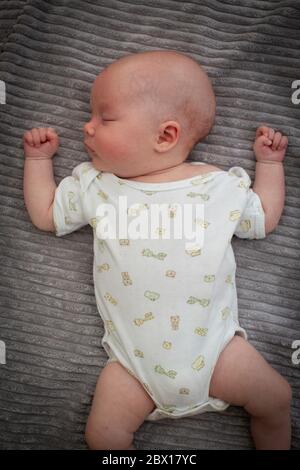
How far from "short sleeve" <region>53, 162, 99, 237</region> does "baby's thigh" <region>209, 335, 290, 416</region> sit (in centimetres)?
49

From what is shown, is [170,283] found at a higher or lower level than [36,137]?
lower

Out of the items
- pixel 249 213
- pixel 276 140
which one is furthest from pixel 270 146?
pixel 249 213

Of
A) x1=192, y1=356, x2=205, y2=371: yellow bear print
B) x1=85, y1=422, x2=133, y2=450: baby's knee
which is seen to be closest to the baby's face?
x1=192, y1=356, x2=205, y2=371: yellow bear print

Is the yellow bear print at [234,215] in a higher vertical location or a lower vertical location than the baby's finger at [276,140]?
lower

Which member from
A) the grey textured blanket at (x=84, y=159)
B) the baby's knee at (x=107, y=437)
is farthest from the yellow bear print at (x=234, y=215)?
the baby's knee at (x=107, y=437)

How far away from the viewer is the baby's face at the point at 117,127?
1369mm

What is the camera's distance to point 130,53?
5.08 ft

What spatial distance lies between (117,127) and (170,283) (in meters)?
0.39

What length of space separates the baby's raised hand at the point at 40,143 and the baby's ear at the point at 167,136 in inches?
11.5

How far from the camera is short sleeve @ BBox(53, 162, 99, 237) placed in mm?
1458

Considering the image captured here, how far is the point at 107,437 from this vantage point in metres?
1.37

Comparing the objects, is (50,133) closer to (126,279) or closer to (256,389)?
(126,279)

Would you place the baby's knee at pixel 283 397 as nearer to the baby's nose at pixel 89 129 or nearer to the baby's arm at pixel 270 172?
the baby's arm at pixel 270 172
